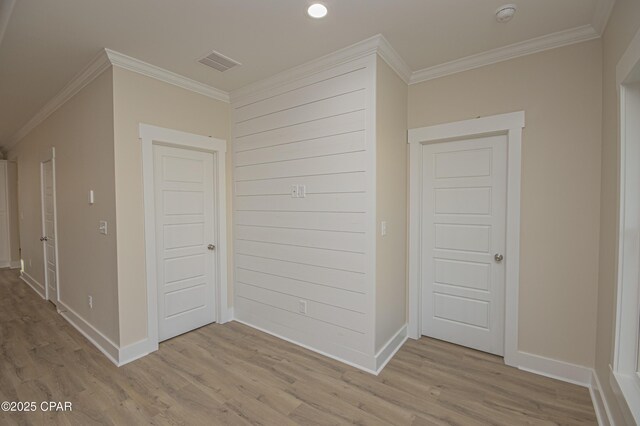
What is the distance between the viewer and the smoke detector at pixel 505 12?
1.98m

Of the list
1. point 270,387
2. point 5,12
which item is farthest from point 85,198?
point 270,387

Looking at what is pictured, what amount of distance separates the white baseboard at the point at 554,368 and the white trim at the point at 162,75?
3938mm

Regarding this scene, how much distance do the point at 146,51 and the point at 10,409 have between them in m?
2.86

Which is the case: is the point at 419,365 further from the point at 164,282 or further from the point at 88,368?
the point at 88,368

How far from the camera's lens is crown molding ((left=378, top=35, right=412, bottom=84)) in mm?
2432

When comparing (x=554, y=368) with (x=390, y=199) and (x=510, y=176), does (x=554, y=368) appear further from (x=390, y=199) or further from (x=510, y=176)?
(x=390, y=199)

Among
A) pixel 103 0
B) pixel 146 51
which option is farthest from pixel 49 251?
pixel 103 0

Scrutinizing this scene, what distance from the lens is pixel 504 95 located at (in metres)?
2.57

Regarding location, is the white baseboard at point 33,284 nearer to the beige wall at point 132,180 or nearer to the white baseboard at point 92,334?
the white baseboard at point 92,334

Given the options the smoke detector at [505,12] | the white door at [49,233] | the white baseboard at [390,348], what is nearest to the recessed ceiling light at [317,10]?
the smoke detector at [505,12]

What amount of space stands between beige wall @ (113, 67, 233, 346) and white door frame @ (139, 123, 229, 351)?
0.15 ft

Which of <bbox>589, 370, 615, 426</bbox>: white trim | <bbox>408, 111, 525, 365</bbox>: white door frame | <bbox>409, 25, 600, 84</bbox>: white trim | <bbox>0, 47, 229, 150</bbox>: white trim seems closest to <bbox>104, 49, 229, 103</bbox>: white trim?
<bbox>0, 47, 229, 150</bbox>: white trim

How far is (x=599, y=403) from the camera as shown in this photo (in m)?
1.99

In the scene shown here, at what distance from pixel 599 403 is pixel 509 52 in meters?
2.68
